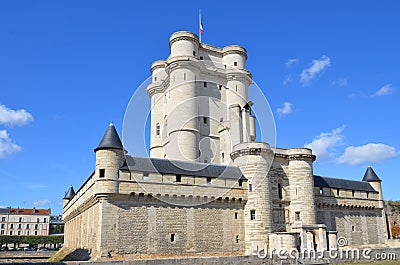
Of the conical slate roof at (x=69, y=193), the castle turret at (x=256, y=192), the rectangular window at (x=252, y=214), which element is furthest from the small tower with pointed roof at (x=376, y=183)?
the conical slate roof at (x=69, y=193)

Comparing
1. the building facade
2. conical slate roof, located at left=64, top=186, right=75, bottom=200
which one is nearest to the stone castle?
conical slate roof, located at left=64, top=186, right=75, bottom=200

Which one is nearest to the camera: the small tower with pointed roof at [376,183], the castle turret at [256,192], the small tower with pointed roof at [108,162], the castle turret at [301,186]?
the small tower with pointed roof at [108,162]

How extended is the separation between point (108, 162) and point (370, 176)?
28.0 m

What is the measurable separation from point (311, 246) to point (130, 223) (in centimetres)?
1347

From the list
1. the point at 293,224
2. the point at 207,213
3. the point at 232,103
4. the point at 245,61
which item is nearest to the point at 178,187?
the point at 207,213

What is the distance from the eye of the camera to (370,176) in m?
37.8

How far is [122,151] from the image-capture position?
74.7ft

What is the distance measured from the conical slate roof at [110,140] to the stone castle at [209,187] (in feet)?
0.21

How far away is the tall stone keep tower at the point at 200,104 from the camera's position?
33969mm

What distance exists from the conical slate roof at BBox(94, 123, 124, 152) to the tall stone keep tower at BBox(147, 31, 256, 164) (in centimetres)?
1051

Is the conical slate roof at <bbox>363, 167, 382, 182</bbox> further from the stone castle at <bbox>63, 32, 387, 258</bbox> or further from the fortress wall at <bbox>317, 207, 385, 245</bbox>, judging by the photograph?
the fortress wall at <bbox>317, 207, 385, 245</bbox>

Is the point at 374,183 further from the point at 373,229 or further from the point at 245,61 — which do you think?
the point at 245,61

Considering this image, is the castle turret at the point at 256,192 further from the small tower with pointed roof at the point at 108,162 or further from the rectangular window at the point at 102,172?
the rectangular window at the point at 102,172

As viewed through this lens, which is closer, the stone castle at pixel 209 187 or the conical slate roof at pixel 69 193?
the stone castle at pixel 209 187
